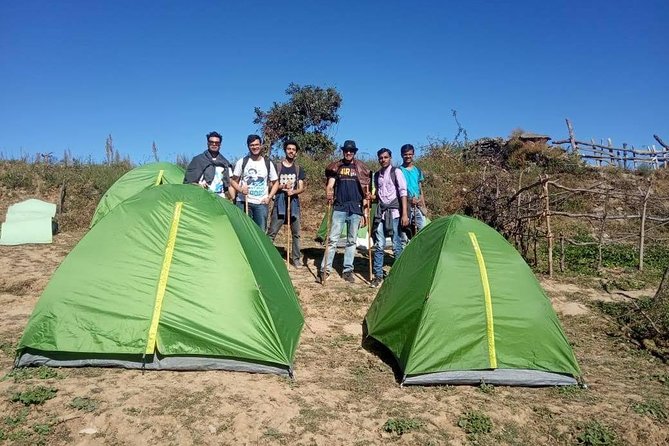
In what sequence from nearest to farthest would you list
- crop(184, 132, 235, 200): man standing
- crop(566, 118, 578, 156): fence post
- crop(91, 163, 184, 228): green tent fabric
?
crop(184, 132, 235, 200): man standing, crop(91, 163, 184, 228): green tent fabric, crop(566, 118, 578, 156): fence post

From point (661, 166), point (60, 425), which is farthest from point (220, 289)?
point (661, 166)

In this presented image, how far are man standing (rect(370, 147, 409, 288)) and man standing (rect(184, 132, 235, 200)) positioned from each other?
2.42 meters

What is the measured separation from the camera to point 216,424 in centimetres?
363

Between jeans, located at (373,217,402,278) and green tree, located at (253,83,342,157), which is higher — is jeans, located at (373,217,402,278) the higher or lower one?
the lower one

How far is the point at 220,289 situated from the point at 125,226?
3.98 ft

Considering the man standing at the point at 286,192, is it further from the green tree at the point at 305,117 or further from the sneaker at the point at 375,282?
the green tree at the point at 305,117

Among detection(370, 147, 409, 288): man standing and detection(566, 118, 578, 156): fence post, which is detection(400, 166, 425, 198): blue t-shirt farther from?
detection(566, 118, 578, 156): fence post

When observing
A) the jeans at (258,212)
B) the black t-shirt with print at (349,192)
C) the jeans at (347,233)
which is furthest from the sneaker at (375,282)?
the jeans at (258,212)

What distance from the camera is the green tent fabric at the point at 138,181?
35.9ft

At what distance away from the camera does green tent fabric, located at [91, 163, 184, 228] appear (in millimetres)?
10938

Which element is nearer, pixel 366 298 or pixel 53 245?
pixel 366 298

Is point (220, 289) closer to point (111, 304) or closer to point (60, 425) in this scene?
point (111, 304)

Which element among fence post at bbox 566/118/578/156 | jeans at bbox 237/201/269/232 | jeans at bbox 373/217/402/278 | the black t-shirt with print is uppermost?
fence post at bbox 566/118/578/156

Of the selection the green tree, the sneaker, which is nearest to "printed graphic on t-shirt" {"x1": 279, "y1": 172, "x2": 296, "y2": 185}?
the sneaker
